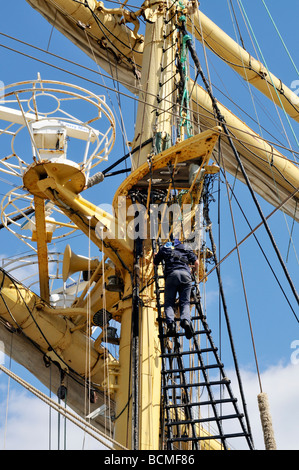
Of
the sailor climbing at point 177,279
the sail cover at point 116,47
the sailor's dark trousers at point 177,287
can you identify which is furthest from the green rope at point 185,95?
the sail cover at point 116,47

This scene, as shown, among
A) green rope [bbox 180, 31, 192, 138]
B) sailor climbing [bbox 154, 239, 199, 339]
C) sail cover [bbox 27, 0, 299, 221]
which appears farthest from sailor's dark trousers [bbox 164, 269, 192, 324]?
sail cover [bbox 27, 0, 299, 221]

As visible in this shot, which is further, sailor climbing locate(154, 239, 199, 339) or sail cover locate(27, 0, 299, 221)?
sail cover locate(27, 0, 299, 221)

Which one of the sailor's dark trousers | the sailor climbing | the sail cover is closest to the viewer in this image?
the sailor climbing

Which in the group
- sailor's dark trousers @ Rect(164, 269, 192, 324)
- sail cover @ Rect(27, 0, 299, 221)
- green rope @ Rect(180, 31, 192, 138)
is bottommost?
sailor's dark trousers @ Rect(164, 269, 192, 324)

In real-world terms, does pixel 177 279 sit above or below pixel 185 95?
below

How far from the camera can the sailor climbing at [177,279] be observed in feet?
24.7

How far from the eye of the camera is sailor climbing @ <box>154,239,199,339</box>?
7520 mm

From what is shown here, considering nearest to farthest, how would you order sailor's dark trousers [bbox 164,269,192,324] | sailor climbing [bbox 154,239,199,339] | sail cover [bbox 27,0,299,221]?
1. sailor climbing [bbox 154,239,199,339]
2. sailor's dark trousers [bbox 164,269,192,324]
3. sail cover [bbox 27,0,299,221]

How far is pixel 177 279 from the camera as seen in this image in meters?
7.70

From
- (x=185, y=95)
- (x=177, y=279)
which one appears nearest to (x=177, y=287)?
(x=177, y=279)

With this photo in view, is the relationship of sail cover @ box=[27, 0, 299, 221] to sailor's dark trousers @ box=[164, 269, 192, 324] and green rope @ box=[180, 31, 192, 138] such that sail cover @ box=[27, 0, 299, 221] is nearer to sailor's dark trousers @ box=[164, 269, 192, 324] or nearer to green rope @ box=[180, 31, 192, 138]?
green rope @ box=[180, 31, 192, 138]

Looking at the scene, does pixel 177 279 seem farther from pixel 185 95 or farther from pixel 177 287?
pixel 185 95

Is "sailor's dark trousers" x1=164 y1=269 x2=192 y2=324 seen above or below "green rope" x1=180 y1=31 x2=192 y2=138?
below
